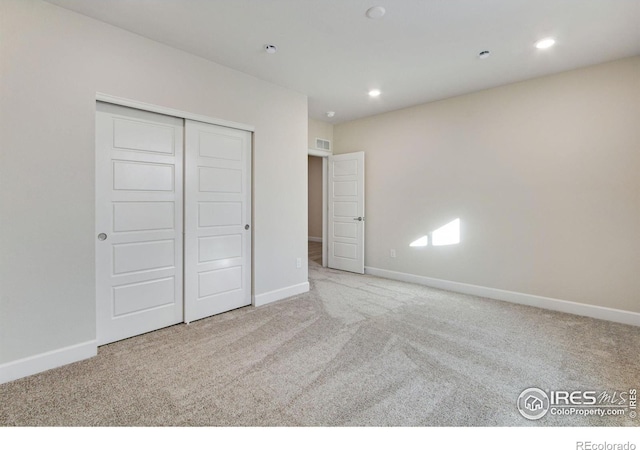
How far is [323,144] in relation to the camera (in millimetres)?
5613

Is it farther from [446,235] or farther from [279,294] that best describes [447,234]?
[279,294]

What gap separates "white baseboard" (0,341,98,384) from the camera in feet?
6.89

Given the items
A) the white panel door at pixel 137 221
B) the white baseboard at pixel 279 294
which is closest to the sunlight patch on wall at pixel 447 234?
the white baseboard at pixel 279 294

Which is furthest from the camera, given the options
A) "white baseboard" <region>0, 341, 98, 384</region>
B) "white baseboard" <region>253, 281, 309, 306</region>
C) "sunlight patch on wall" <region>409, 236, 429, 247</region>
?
"sunlight patch on wall" <region>409, 236, 429, 247</region>

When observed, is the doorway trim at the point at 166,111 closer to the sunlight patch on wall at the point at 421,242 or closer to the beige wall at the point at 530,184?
the beige wall at the point at 530,184

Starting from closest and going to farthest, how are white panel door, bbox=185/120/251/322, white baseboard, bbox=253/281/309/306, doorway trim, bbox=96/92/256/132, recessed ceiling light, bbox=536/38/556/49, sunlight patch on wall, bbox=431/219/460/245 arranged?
doorway trim, bbox=96/92/256/132, recessed ceiling light, bbox=536/38/556/49, white panel door, bbox=185/120/251/322, white baseboard, bbox=253/281/309/306, sunlight patch on wall, bbox=431/219/460/245

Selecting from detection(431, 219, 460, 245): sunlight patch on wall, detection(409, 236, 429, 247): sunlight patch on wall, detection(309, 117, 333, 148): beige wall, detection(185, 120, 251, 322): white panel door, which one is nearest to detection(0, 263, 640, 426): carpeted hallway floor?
detection(185, 120, 251, 322): white panel door

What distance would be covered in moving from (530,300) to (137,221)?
4558 millimetres

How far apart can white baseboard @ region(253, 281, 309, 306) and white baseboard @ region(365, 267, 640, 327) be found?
5.59 ft

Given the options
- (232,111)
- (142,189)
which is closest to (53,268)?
(142,189)

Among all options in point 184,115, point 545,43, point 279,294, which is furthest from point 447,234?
point 184,115

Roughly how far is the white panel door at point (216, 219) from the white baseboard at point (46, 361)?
2.88 feet

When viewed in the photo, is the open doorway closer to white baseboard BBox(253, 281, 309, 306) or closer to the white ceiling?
white baseboard BBox(253, 281, 309, 306)

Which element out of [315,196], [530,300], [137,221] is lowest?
[530,300]
